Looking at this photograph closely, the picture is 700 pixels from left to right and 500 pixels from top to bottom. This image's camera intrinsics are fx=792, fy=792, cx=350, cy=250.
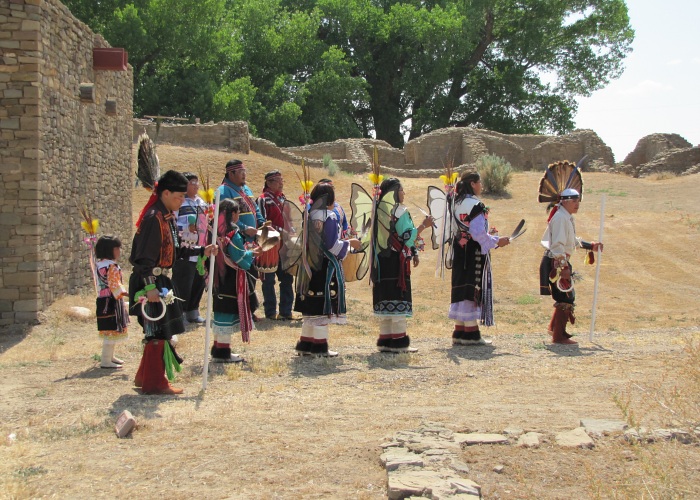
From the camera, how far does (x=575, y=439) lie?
5160mm

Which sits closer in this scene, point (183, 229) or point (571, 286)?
point (571, 286)

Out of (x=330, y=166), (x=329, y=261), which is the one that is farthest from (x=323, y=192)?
(x=330, y=166)

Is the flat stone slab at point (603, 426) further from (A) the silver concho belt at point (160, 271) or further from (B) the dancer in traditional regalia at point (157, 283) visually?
(A) the silver concho belt at point (160, 271)

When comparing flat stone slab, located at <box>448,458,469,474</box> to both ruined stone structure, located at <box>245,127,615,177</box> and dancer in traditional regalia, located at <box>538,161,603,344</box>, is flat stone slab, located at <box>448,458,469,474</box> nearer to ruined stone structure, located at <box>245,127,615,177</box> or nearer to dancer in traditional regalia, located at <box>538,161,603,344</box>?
dancer in traditional regalia, located at <box>538,161,603,344</box>

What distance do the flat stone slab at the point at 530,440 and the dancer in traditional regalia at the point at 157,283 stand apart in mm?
2935

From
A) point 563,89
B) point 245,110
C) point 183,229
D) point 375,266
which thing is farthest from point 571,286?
point 563,89

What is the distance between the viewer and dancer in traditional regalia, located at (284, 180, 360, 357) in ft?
26.3

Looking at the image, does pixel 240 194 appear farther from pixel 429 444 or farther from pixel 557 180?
pixel 429 444

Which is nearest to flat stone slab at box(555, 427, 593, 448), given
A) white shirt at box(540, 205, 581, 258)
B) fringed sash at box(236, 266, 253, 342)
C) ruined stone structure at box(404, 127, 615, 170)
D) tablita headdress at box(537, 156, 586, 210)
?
fringed sash at box(236, 266, 253, 342)

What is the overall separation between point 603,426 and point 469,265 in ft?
11.8

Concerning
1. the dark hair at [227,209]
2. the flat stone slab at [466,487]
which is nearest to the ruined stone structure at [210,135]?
the dark hair at [227,209]

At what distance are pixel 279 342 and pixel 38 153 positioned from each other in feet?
13.7

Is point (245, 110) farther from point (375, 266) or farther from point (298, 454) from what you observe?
point (298, 454)

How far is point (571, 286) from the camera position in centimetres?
882
